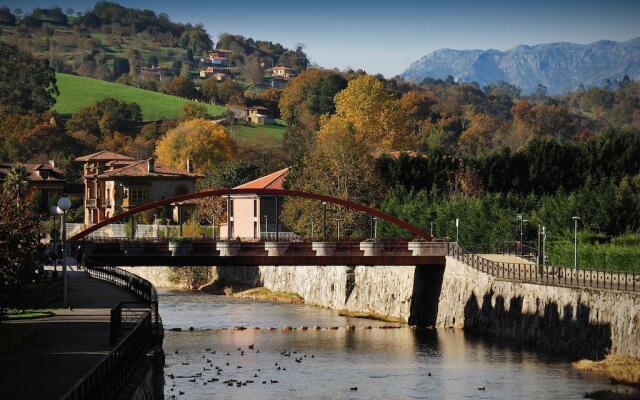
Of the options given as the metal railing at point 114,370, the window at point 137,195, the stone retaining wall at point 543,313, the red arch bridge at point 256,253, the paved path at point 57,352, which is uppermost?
the window at point 137,195

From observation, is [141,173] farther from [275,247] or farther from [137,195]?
[275,247]

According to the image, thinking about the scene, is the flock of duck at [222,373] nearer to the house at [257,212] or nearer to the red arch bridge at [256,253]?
the red arch bridge at [256,253]

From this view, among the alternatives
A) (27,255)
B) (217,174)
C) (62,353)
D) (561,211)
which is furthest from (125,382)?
(217,174)

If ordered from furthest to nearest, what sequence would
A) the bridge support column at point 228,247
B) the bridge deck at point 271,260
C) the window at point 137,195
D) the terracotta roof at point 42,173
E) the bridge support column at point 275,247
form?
the terracotta roof at point 42,173
the window at point 137,195
the bridge support column at point 228,247
the bridge support column at point 275,247
the bridge deck at point 271,260

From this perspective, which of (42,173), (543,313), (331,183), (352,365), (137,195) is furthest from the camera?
(42,173)

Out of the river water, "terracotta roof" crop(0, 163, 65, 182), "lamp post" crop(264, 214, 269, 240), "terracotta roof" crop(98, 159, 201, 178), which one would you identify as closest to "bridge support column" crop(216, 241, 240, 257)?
the river water

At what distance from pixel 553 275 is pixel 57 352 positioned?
33.6 metres

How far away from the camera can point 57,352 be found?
1531 inches

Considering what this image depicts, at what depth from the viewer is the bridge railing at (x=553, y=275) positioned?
201 feet

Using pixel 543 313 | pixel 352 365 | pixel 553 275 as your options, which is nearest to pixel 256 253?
pixel 553 275

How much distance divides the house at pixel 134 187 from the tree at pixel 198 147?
12.0 meters

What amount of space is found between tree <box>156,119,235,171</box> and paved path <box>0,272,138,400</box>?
361ft

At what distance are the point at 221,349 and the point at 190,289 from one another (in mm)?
51595

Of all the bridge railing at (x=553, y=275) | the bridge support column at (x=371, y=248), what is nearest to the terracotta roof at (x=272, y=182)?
the bridge support column at (x=371, y=248)
